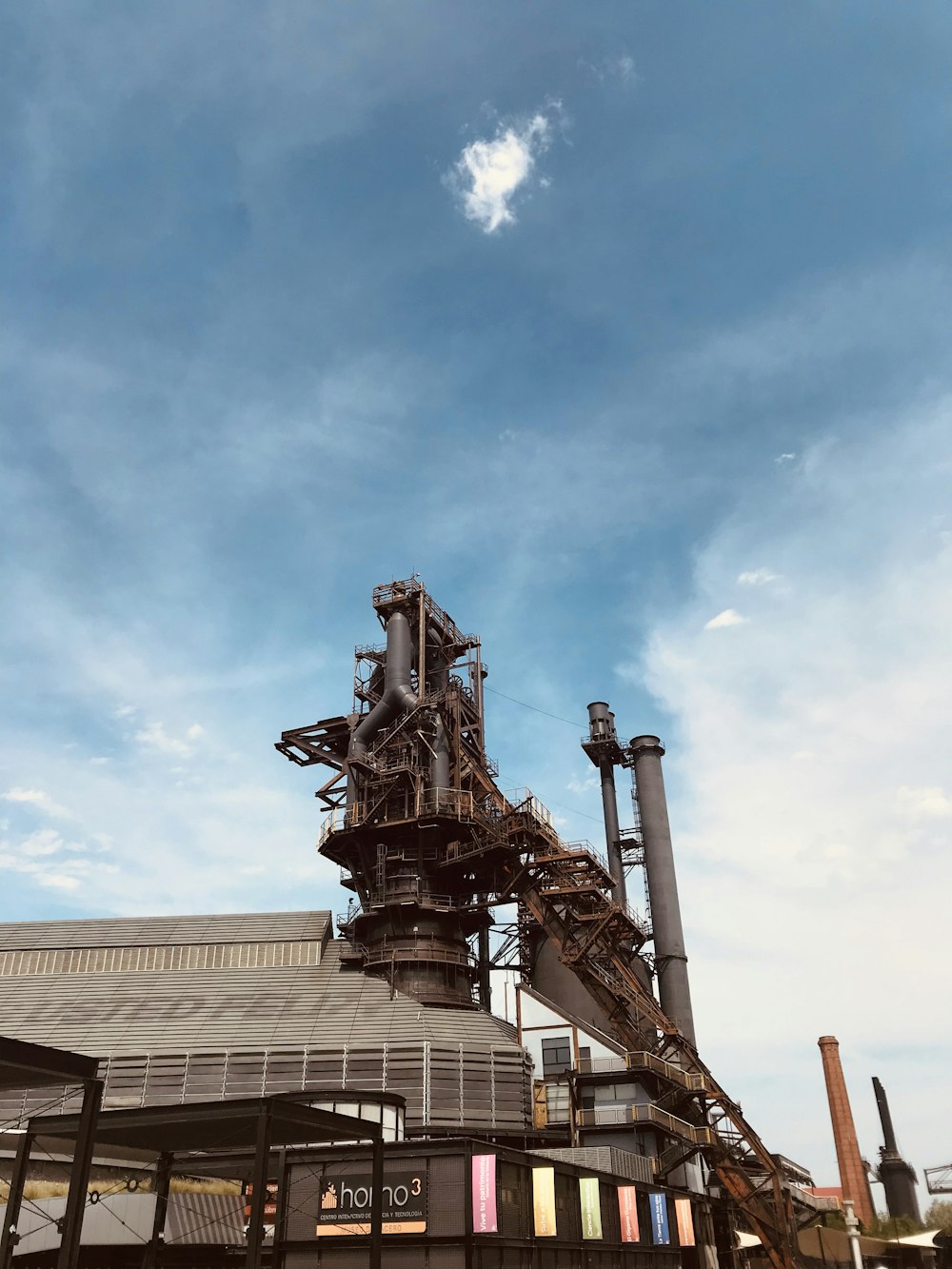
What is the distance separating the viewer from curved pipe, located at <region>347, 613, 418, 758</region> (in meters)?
50.7

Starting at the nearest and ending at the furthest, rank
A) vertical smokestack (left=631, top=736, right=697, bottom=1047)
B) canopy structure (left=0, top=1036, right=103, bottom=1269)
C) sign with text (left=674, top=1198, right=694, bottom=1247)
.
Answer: canopy structure (left=0, top=1036, right=103, bottom=1269)
sign with text (left=674, top=1198, right=694, bottom=1247)
vertical smokestack (left=631, top=736, right=697, bottom=1047)

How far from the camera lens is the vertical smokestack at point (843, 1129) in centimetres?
6334

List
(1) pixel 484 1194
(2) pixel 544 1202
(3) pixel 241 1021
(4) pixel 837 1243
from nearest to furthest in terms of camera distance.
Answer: (1) pixel 484 1194, (2) pixel 544 1202, (3) pixel 241 1021, (4) pixel 837 1243

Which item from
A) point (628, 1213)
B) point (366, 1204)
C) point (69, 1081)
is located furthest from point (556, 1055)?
point (69, 1081)

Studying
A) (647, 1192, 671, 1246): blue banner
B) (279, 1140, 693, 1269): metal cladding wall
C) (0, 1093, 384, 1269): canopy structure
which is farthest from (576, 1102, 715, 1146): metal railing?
(0, 1093, 384, 1269): canopy structure

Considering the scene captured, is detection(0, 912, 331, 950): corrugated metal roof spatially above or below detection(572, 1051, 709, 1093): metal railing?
above

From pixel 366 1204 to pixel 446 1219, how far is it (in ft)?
7.85

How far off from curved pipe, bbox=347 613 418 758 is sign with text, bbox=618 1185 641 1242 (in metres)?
23.6

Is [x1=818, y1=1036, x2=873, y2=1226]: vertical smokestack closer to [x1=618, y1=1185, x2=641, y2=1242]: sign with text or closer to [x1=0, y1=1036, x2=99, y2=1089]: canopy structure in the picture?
[x1=618, y1=1185, x2=641, y2=1242]: sign with text

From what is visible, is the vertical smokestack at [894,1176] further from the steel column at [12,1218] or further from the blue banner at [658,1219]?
the steel column at [12,1218]

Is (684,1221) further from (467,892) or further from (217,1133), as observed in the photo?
(217,1133)

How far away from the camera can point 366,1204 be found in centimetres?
2552

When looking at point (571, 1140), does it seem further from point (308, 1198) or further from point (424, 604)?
point (424, 604)

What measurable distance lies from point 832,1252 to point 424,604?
4343 centimetres
